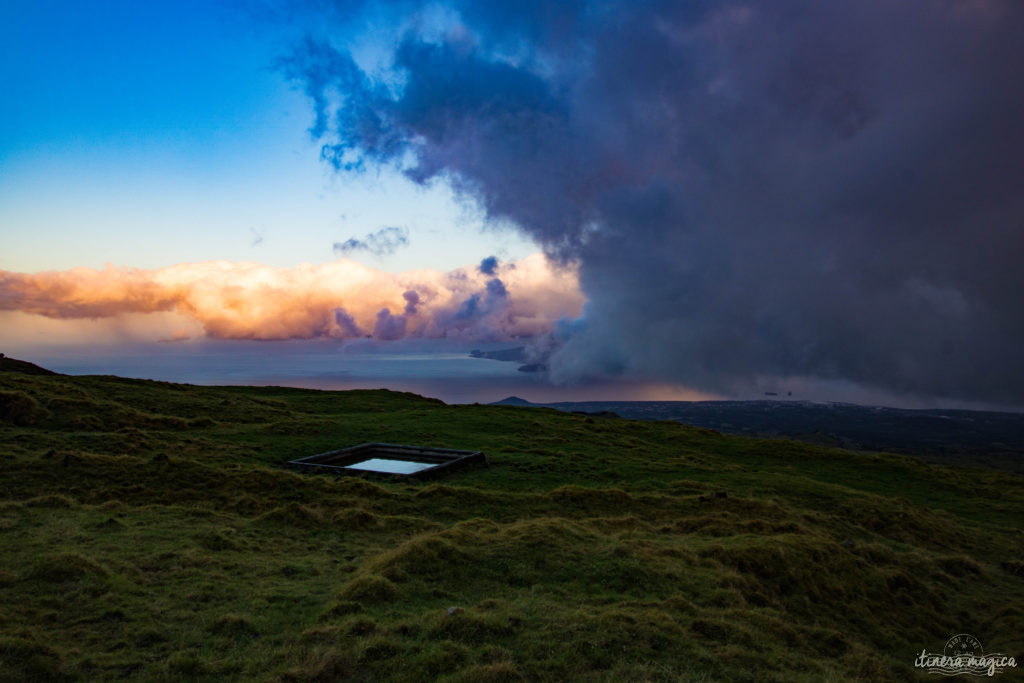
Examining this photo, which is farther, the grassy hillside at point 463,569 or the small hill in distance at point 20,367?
the small hill in distance at point 20,367

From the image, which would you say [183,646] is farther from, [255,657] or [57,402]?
[57,402]

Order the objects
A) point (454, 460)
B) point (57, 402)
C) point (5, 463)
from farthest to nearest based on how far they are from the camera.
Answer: point (57, 402) < point (454, 460) < point (5, 463)

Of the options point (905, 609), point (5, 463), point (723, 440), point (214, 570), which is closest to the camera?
point (214, 570)

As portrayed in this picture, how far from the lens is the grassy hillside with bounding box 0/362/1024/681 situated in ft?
36.1

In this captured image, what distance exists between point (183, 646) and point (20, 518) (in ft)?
39.8

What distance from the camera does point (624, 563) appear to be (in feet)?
53.5

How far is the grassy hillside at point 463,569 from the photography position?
36.1 feet

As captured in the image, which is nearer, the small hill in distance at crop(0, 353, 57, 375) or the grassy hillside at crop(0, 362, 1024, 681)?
the grassy hillside at crop(0, 362, 1024, 681)

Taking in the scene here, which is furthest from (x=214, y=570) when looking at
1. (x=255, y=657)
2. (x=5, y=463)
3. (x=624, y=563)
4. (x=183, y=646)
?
(x=5, y=463)

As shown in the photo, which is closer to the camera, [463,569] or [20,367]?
[463,569]

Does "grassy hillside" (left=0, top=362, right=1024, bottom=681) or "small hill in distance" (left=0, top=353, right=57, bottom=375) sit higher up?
"small hill in distance" (left=0, top=353, right=57, bottom=375)

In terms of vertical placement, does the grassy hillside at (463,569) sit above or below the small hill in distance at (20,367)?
below

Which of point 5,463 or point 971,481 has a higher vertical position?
point 5,463

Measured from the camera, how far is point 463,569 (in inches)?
612
